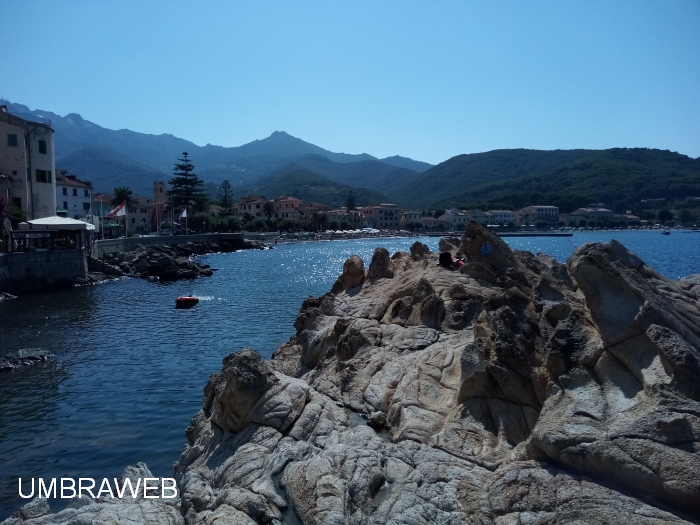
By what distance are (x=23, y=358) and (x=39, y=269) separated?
88.6ft

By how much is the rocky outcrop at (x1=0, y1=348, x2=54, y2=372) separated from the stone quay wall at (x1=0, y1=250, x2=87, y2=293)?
2383 centimetres

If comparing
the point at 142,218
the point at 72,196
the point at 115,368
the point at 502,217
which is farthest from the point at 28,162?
the point at 502,217

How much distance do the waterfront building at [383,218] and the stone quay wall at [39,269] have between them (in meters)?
145

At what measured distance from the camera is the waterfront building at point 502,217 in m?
189

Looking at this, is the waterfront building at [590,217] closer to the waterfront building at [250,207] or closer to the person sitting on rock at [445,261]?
the waterfront building at [250,207]

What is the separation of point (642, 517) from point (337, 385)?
29.6 feet

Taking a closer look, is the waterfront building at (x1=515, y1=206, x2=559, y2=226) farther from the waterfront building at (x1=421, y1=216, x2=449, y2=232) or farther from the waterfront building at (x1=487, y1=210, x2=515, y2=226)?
the waterfront building at (x1=421, y1=216, x2=449, y2=232)

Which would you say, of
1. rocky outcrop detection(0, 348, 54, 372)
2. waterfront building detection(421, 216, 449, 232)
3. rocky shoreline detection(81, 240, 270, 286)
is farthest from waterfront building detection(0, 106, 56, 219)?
waterfront building detection(421, 216, 449, 232)

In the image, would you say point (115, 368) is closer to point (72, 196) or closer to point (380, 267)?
point (380, 267)

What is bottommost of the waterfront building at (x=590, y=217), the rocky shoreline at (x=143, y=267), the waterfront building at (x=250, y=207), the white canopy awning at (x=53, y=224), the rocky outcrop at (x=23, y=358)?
the rocky outcrop at (x=23, y=358)

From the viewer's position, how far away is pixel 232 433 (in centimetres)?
1149

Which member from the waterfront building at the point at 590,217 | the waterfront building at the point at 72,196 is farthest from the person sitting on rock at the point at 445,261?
the waterfront building at the point at 590,217

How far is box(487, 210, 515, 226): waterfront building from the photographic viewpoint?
188637 millimetres

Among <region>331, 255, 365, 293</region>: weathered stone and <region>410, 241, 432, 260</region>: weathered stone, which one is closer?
<region>331, 255, 365, 293</region>: weathered stone
